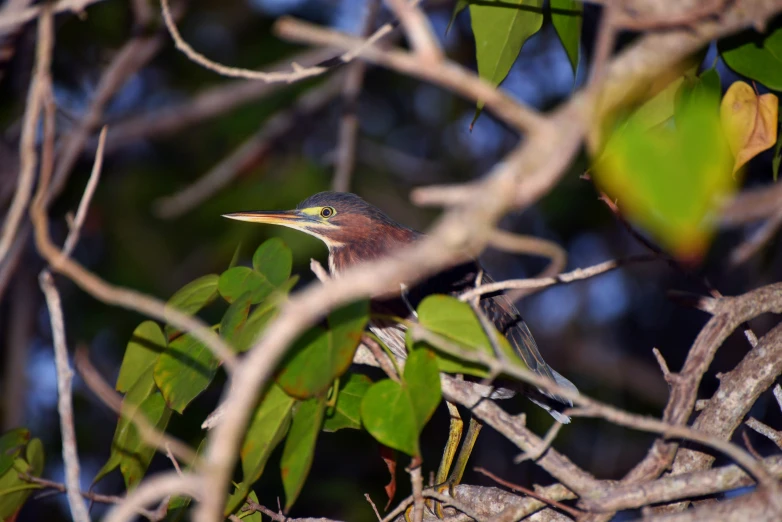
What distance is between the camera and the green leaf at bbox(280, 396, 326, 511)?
158cm

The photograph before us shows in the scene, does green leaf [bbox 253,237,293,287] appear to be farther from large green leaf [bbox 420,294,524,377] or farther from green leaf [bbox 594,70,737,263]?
green leaf [bbox 594,70,737,263]

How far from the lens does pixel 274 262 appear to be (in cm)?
197

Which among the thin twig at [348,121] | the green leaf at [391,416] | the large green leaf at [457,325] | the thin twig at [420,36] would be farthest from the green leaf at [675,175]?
the thin twig at [348,121]

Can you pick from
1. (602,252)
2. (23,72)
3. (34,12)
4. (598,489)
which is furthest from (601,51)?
(602,252)

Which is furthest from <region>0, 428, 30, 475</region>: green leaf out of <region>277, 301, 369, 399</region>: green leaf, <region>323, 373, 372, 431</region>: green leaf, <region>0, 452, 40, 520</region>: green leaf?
<region>277, 301, 369, 399</region>: green leaf

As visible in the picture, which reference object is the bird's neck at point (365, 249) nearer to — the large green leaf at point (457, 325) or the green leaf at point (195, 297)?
the green leaf at point (195, 297)

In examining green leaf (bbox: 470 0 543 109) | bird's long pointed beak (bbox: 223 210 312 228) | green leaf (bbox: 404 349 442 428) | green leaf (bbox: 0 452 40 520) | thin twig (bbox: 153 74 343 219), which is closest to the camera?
green leaf (bbox: 404 349 442 428)

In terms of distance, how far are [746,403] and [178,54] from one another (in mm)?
5486

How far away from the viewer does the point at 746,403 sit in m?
2.11

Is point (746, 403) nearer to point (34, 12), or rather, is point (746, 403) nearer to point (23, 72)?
point (34, 12)

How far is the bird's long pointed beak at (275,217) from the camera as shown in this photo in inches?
136

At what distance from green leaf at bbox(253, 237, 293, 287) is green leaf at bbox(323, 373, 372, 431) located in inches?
15.4

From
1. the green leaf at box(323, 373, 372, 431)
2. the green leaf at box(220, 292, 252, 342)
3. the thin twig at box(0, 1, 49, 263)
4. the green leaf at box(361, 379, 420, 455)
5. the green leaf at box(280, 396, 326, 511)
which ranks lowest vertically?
the green leaf at box(323, 373, 372, 431)

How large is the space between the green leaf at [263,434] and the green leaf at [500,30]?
1.00 metres
